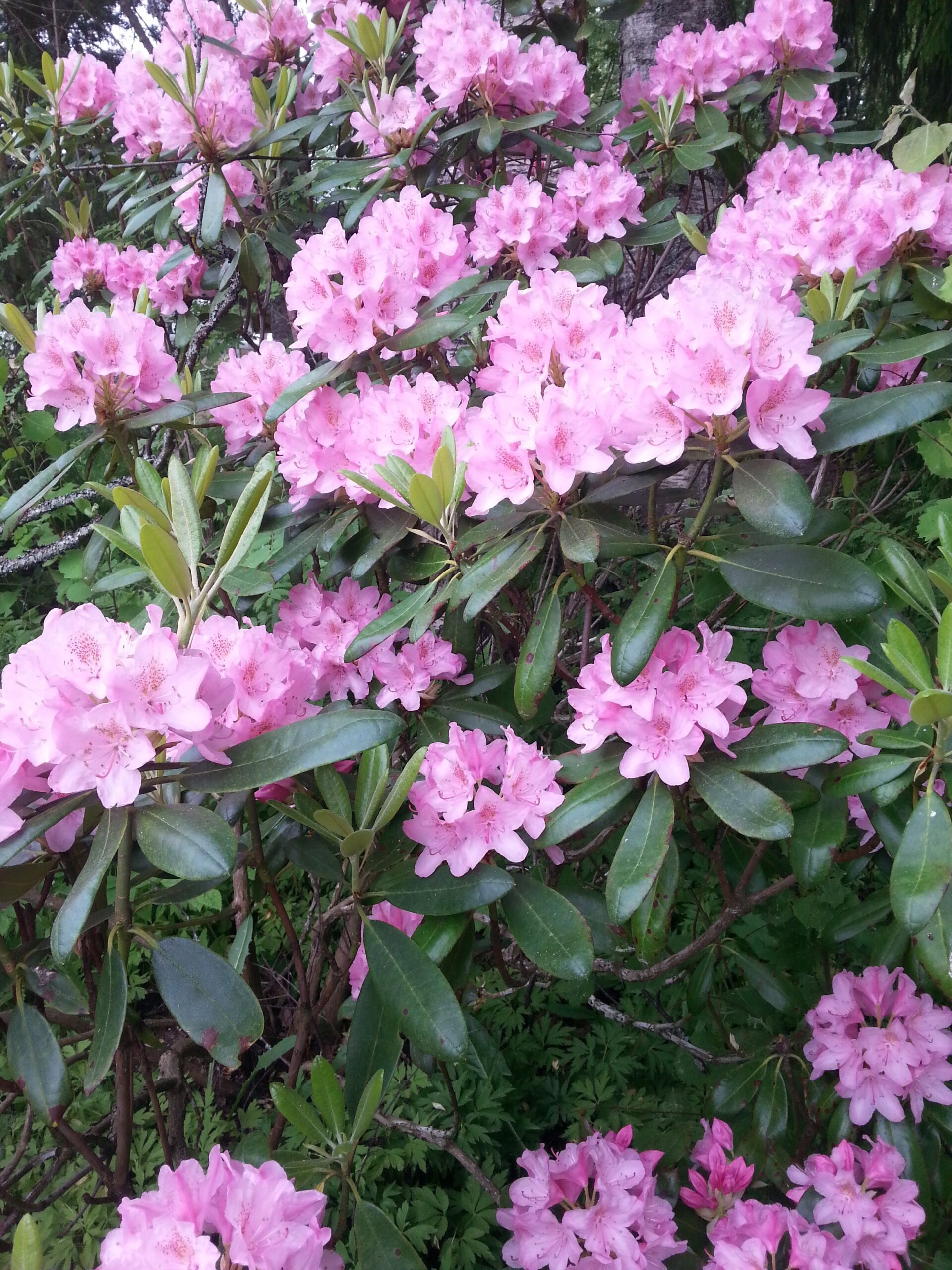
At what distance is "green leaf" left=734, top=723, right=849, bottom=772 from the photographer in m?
0.87

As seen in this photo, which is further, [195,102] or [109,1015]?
[195,102]

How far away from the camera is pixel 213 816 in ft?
2.51

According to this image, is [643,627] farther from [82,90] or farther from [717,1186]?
[82,90]

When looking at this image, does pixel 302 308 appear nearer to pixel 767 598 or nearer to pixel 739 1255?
pixel 767 598

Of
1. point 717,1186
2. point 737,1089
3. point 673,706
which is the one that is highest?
point 673,706

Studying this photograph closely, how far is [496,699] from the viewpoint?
1.32m

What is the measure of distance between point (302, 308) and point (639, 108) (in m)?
1.26

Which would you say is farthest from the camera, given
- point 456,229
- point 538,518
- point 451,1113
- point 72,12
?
point 72,12

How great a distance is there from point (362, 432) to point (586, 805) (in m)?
0.60

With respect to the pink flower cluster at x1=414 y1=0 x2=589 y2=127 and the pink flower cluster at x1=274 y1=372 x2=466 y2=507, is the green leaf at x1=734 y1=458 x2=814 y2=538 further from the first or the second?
the pink flower cluster at x1=414 y1=0 x2=589 y2=127

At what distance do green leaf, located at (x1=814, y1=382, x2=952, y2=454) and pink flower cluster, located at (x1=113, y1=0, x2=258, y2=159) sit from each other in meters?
1.51

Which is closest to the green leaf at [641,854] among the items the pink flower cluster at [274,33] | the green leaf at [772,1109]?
the green leaf at [772,1109]

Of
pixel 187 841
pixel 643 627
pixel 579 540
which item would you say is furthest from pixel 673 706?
pixel 187 841

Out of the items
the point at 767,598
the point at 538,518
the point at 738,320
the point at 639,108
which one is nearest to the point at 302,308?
the point at 538,518
